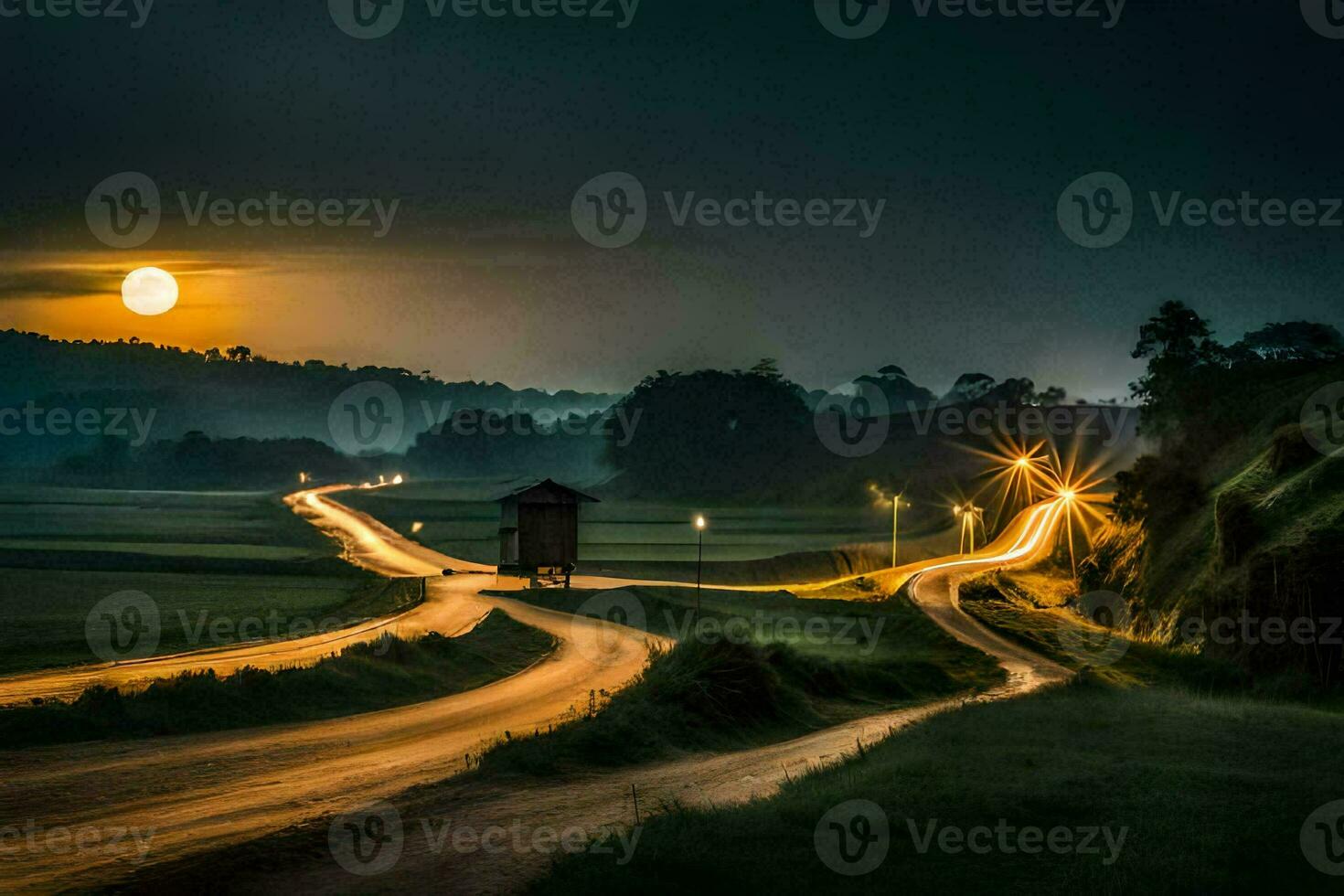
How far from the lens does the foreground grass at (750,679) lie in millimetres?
24233

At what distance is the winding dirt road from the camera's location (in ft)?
48.8

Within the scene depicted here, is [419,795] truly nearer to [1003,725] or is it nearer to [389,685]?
[1003,725]

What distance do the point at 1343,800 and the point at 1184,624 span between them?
89.0 feet

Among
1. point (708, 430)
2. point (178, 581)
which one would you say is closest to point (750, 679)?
point (178, 581)

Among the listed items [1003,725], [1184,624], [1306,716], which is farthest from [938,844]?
[1184,624]

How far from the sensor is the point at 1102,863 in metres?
12.5
